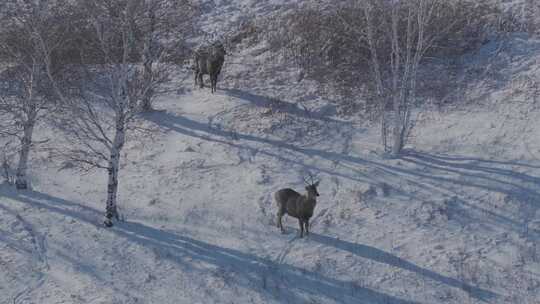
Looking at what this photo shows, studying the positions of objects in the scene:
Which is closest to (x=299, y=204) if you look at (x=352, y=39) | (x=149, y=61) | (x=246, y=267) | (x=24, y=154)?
(x=246, y=267)

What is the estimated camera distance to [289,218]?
14750 mm

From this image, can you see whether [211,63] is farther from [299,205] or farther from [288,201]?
[299,205]

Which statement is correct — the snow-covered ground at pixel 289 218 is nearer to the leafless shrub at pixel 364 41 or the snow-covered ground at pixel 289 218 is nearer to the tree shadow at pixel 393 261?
the tree shadow at pixel 393 261

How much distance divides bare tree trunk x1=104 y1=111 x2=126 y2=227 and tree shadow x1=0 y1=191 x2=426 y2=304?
0.38 m

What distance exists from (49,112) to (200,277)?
35.4ft

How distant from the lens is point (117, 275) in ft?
41.2

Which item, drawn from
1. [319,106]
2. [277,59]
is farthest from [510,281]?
[277,59]

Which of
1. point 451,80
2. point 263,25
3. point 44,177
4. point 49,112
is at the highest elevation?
point 263,25

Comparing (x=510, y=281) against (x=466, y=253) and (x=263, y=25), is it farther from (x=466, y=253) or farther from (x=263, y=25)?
(x=263, y=25)

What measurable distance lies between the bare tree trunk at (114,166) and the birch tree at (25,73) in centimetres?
229

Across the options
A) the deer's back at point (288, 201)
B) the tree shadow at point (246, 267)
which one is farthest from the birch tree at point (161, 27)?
the deer's back at point (288, 201)

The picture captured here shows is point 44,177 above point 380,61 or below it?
below

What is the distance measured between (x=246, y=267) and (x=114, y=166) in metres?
4.22

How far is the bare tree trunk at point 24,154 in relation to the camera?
1584 centimetres
